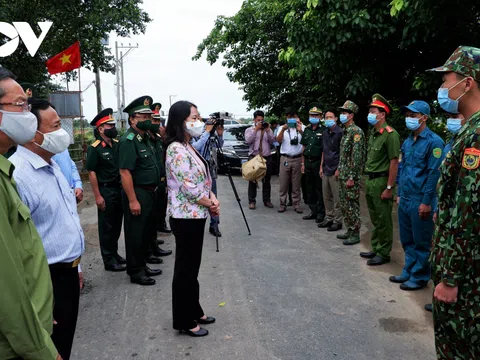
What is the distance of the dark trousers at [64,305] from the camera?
7.57 ft

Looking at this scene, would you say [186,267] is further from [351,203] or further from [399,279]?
[351,203]

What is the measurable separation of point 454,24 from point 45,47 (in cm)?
1173

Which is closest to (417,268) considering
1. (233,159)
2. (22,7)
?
(233,159)

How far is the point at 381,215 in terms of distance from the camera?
5.25m

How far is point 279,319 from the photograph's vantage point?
380 cm

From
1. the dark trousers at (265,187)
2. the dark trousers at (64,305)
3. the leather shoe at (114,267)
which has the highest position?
the dark trousers at (64,305)

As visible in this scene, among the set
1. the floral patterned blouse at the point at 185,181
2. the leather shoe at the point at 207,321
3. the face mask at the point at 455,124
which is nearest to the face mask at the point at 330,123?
the face mask at the point at 455,124

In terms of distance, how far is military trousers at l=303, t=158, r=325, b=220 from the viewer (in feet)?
25.2

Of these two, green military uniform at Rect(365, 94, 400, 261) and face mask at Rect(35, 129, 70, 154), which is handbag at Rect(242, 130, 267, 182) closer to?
green military uniform at Rect(365, 94, 400, 261)

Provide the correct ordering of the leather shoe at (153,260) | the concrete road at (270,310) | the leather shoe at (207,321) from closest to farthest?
the concrete road at (270,310) < the leather shoe at (207,321) < the leather shoe at (153,260)

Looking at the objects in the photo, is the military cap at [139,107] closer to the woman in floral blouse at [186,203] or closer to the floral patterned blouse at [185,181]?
the woman in floral blouse at [186,203]

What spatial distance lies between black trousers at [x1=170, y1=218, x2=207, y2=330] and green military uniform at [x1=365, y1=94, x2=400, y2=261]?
106 inches

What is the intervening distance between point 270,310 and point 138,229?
5.70 feet

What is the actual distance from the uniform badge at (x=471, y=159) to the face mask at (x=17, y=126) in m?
2.03
